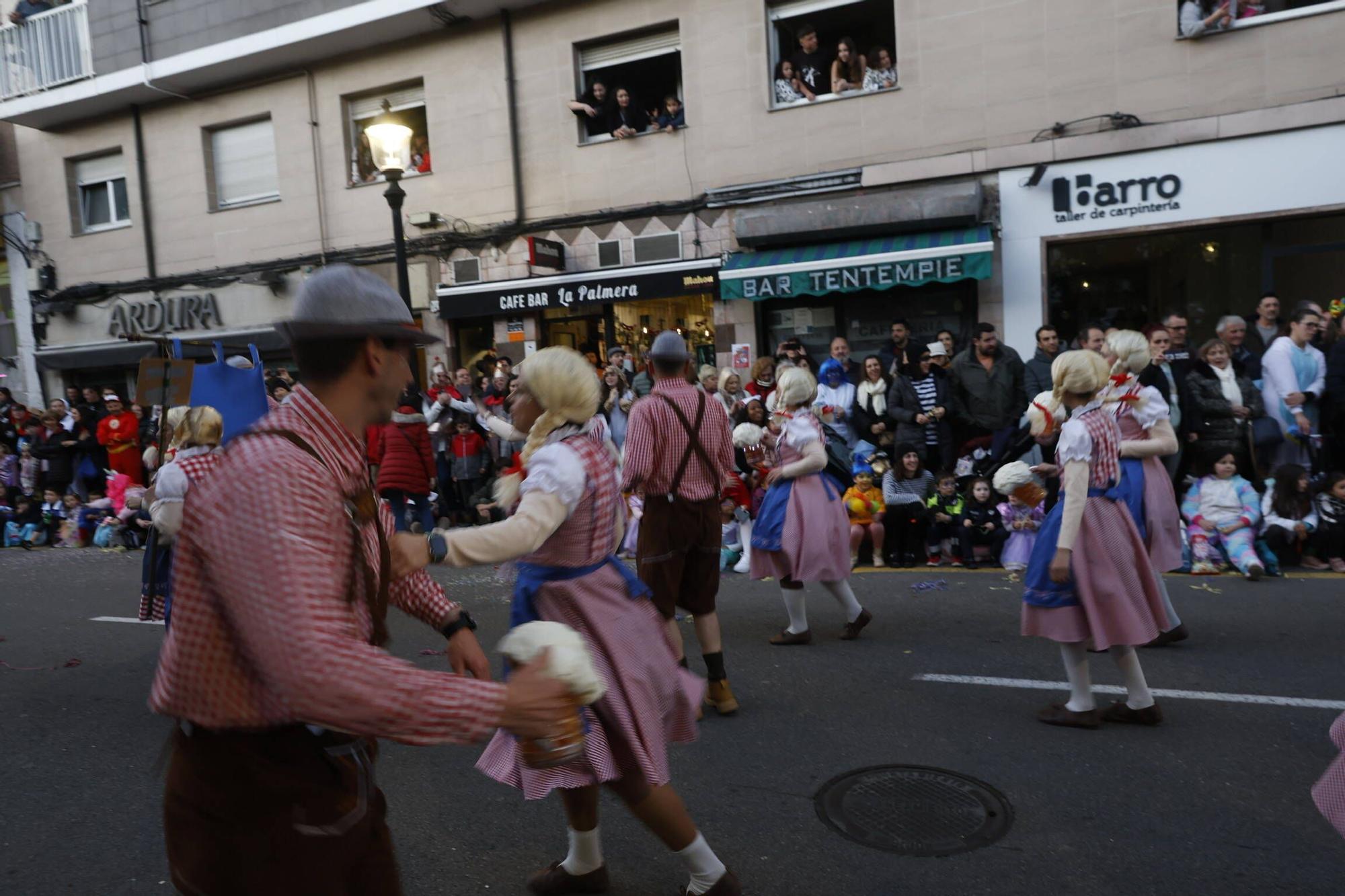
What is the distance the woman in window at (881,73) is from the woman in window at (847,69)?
0.35 feet

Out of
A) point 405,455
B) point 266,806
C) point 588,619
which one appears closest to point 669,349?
point 588,619

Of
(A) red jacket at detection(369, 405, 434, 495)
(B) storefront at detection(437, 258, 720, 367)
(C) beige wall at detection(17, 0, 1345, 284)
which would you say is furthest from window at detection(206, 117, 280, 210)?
(A) red jacket at detection(369, 405, 434, 495)

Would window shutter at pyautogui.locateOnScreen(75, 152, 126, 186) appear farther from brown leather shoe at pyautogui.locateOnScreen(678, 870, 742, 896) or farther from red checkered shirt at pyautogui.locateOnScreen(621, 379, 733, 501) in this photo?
brown leather shoe at pyautogui.locateOnScreen(678, 870, 742, 896)

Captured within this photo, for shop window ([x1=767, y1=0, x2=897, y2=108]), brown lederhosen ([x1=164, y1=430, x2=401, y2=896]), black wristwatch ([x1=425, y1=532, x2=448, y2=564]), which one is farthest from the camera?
shop window ([x1=767, y1=0, x2=897, y2=108])

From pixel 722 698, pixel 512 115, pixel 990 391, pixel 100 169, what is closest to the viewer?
pixel 722 698

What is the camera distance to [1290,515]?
7.38 metres

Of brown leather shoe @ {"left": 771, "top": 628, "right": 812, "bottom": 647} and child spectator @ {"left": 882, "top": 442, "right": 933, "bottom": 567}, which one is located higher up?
child spectator @ {"left": 882, "top": 442, "right": 933, "bottom": 567}

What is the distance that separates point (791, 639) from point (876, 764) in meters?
1.86

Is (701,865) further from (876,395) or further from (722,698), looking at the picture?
(876,395)

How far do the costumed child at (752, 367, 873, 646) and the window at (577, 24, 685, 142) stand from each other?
8.66m

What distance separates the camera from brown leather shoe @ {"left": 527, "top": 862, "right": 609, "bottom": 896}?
3162 millimetres

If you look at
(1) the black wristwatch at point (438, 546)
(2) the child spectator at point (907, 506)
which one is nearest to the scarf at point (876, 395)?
(2) the child spectator at point (907, 506)

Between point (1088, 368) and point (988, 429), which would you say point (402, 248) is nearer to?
point (988, 429)

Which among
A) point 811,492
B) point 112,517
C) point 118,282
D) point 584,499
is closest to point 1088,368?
point 811,492
